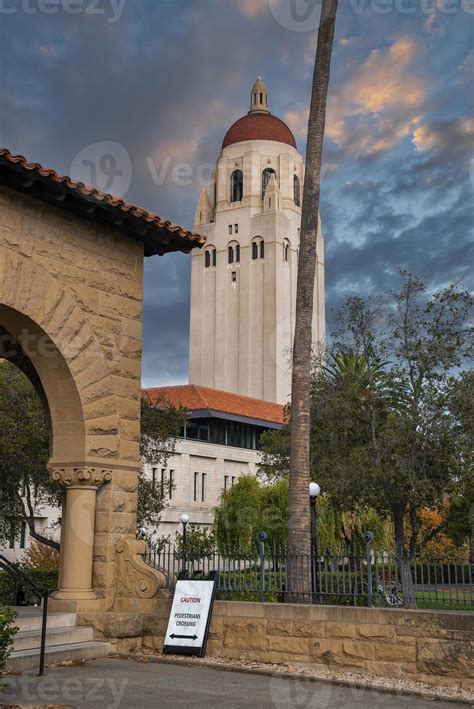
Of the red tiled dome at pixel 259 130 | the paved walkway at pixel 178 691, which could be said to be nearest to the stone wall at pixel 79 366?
the paved walkway at pixel 178 691

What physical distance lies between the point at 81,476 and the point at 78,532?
2.67ft

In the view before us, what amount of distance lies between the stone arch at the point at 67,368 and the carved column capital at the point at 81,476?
5.3 inches

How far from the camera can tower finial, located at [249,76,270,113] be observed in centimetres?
9488

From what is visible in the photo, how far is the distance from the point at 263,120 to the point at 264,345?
2685cm

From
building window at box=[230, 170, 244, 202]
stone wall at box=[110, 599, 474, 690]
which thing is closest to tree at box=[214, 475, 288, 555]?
stone wall at box=[110, 599, 474, 690]

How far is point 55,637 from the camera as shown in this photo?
1041 cm

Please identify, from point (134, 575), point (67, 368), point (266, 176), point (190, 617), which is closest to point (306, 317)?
point (67, 368)

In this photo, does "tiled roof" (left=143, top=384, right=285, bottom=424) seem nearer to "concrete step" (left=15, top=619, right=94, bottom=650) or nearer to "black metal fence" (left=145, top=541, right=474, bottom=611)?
"black metal fence" (left=145, top=541, right=474, bottom=611)

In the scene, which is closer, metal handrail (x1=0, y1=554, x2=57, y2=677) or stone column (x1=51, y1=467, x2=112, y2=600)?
metal handrail (x1=0, y1=554, x2=57, y2=677)

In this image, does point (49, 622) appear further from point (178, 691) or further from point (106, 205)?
point (106, 205)

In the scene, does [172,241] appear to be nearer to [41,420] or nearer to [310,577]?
[310,577]

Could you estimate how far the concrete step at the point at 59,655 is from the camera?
30.5 feet

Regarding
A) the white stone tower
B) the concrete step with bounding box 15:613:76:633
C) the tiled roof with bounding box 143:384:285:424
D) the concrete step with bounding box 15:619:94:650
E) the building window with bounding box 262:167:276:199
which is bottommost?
the concrete step with bounding box 15:619:94:650

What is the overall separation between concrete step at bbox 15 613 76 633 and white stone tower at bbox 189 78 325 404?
2836 inches
